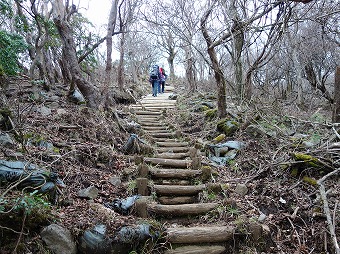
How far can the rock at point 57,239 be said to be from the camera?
2.62 meters

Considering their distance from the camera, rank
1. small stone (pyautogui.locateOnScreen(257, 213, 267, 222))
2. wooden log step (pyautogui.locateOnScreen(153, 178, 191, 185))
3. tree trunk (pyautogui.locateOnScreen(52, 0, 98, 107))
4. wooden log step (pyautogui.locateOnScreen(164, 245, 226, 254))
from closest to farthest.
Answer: wooden log step (pyautogui.locateOnScreen(164, 245, 226, 254)) → small stone (pyautogui.locateOnScreen(257, 213, 267, 222)) → wooden log step (pyautogui.locateOnScreen(153, 178, 191, 185)) → tree trunk (pyautogui.locateOnScreen(52, 0, 98, 107))

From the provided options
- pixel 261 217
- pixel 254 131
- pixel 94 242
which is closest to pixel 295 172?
pixel 261 217

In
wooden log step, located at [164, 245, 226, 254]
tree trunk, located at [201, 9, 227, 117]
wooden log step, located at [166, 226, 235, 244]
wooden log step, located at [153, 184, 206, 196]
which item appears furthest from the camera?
tree trunk, located at [201, 9, 227, 117]

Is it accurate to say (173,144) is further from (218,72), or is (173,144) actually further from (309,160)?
(309,160)

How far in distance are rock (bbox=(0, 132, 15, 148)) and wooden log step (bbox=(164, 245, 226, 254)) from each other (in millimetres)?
2797

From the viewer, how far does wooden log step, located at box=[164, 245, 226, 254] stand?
3.18 meters

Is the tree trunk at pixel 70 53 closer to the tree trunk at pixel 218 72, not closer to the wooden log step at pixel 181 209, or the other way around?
the tree trunk at pixel 218 72

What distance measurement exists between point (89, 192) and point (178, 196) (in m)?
1.56

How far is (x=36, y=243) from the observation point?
8.46 ft

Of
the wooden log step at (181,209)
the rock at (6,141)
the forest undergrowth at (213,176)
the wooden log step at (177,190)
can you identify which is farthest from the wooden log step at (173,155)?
the rock at (6,141)

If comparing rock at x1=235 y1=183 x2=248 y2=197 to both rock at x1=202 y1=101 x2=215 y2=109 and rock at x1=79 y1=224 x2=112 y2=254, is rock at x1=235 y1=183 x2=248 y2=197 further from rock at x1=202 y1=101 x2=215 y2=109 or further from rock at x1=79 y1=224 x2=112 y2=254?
rock at x1=202 y1=101 x2=215 y2=109

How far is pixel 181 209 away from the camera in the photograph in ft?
12.7

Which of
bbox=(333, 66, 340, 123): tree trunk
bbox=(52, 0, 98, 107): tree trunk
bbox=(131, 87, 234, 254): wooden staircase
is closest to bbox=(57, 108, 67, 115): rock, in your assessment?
bbox=(52, 0, 98, 107): tree trunk

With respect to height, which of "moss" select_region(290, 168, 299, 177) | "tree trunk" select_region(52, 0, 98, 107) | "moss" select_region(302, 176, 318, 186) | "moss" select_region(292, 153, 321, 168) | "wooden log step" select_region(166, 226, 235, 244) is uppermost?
"tree trunk" select_region(52, 0, 98, 107)
